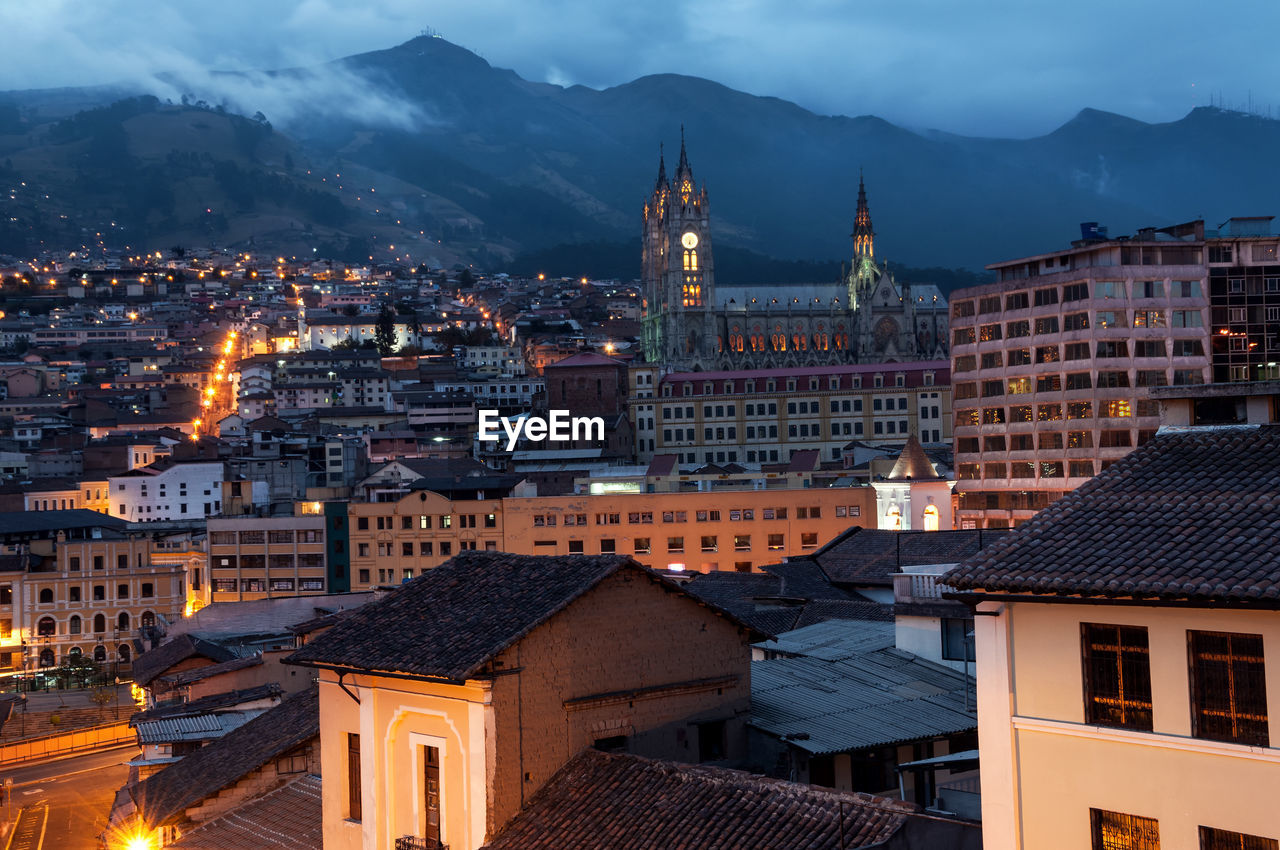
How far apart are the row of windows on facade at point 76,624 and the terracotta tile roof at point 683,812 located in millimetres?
74667

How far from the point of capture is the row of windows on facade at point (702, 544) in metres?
82.1

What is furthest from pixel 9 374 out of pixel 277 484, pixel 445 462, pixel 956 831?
pixel 956 831

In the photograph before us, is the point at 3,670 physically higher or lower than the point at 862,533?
lower

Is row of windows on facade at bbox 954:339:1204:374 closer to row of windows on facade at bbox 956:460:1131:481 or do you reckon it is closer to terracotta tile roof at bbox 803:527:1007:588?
row of windows on facade at bbox 956:460:1131:481

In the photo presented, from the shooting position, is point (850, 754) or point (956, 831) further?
point (850, 754)

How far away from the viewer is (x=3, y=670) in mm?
86250

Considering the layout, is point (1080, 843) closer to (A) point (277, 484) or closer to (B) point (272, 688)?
(B) point (272, 688)

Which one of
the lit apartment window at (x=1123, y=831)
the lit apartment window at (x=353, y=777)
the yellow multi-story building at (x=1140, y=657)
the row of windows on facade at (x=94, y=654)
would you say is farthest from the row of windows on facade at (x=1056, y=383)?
the lit apartment window at (x=1123, y=831)

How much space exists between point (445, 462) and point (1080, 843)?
99259mm

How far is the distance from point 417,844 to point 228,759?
35.6 ft

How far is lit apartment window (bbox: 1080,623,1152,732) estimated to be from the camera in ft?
40.7

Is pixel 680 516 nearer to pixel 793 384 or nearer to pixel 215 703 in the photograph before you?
pixel 215 703

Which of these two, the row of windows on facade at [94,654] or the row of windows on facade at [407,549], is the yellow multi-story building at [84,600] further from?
the row of windows on facade at [407,549]

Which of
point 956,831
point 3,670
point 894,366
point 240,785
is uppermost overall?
point 894,366
